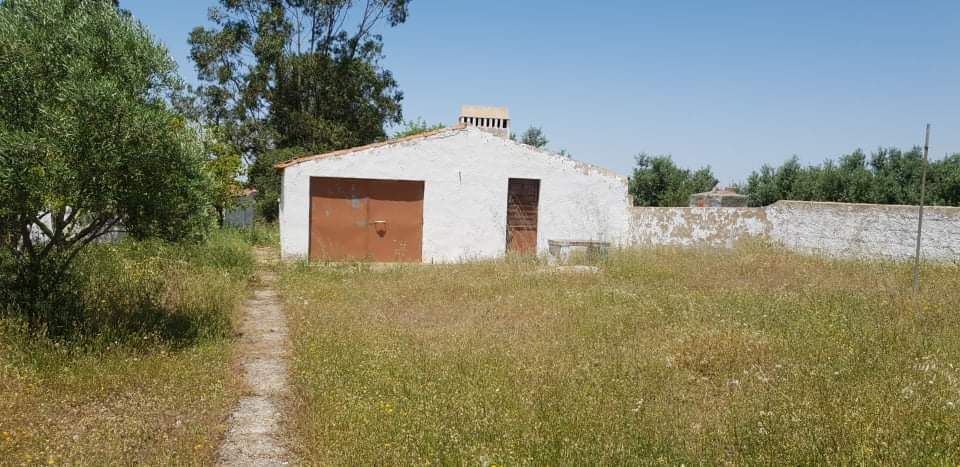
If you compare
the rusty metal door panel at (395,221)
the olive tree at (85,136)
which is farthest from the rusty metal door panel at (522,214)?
the olive tree at (85,136)

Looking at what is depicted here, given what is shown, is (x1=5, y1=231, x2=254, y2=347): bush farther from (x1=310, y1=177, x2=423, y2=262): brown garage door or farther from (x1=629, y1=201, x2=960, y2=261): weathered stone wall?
(x1=629, y1=201, x2=960, y2=261): weathered stone wall

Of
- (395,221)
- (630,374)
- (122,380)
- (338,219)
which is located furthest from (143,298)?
(395,221)

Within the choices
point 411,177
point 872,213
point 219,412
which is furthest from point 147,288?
point 872,213

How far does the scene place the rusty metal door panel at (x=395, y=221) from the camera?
1585 centimetres

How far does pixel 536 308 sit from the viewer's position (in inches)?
358

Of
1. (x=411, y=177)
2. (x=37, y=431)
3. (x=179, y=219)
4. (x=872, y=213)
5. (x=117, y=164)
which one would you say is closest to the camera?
(x=37, y=431)

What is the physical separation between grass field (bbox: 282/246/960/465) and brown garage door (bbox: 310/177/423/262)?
4851mm

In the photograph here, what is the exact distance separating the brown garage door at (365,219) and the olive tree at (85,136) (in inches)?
332

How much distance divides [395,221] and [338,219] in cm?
141

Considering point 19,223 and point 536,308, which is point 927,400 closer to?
point 536,308

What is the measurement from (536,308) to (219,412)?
16.1 feet

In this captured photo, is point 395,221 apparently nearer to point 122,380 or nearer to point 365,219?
point 365,219

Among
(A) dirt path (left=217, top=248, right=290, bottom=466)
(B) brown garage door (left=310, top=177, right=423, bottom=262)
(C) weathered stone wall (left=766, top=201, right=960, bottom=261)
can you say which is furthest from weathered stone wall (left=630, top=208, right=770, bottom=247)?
(A) dirt path (left=217, top=248, right=290, bottom=466)

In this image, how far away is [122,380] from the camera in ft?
18.6
